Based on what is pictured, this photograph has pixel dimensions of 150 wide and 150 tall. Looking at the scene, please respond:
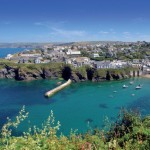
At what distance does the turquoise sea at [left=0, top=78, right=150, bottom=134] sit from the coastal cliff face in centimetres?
301

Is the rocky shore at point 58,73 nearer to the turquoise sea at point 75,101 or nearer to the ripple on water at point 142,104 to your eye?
the turquoise sea at point 75,101

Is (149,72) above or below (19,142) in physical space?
below

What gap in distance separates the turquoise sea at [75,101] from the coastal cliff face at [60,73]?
3007 mm

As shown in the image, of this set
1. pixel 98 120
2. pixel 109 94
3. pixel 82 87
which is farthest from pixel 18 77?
pixel 98 120

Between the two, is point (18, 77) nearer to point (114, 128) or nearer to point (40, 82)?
point (40, 82)

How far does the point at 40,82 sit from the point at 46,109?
67.1 ft

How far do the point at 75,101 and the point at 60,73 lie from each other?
21.8 meters

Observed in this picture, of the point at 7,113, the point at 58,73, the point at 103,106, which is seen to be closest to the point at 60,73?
the point at 58,73

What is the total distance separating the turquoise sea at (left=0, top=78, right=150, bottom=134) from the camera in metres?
26.8

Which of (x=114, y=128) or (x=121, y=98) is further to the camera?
(x=121, y=98)

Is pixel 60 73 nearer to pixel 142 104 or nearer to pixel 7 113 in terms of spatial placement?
pixel 142 104

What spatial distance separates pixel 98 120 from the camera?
26.3 meters

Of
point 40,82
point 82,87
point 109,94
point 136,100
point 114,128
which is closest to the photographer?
point 114,128

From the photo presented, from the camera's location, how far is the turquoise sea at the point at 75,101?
26.8 meters
